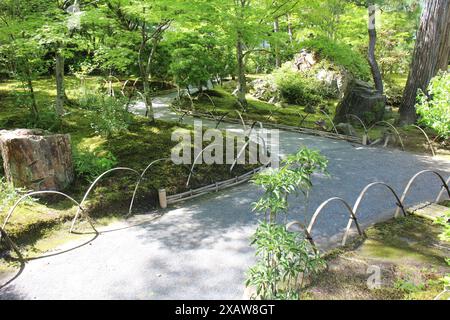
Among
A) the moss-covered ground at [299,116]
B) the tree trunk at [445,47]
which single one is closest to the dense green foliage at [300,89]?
the moss-covered ground at [299,116]

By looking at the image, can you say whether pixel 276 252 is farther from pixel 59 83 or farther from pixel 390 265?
pixel 59 83

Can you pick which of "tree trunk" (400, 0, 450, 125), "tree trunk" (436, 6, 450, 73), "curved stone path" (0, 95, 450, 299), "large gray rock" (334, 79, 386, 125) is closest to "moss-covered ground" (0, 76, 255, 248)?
"curved stone path" (0, 95, 450, 299)

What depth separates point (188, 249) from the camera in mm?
5348

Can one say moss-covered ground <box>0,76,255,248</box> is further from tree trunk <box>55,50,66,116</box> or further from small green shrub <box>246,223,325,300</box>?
small green shrub <box>246,223,325,300</box>

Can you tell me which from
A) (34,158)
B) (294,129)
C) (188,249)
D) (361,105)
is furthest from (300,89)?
(188,249)

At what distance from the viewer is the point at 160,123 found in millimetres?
10477

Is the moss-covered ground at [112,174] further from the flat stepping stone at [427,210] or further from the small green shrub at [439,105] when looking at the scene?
the small green shrub at [439,105]

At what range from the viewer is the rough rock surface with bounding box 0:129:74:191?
6.46 m

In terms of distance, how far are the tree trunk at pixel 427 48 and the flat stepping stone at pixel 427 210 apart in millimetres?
6202

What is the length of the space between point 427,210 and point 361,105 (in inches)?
264

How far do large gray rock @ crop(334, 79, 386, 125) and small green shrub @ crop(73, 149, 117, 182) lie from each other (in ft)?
27.0

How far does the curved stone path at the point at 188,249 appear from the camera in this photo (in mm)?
4438
